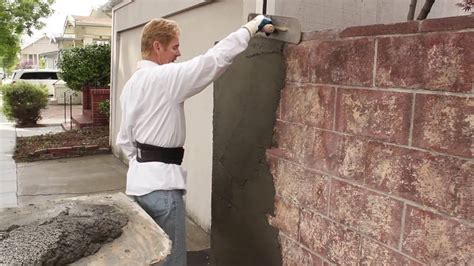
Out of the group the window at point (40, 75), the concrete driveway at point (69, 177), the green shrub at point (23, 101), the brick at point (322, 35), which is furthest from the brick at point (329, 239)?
the window at point (40, 75)

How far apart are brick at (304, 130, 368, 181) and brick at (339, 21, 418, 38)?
42cm

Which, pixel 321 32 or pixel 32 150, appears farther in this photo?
pixel 32 150

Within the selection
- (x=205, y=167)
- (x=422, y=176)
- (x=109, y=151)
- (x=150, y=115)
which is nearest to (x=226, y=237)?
(x=150, y=115)

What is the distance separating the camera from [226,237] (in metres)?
2.91

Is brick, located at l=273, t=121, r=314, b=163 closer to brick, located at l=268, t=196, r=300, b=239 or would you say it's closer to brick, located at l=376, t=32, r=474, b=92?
brick, located at l=268, t=196, r=300, b=239

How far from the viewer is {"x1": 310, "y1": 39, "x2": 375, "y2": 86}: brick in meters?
1.80

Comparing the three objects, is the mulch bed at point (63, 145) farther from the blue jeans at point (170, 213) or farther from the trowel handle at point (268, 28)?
the trowel handle at point (268, 28)

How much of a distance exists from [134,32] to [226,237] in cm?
623

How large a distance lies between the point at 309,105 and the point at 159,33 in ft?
3.38

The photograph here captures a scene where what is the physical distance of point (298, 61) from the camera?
2193 mm

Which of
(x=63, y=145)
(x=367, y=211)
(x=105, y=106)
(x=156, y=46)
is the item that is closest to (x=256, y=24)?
(x=156, y=46)

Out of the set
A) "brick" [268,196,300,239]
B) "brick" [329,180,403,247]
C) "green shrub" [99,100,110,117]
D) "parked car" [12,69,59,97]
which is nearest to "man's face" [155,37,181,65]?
"brick" [268,196,300,239]

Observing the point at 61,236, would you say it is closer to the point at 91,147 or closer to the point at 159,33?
the point at 159,33

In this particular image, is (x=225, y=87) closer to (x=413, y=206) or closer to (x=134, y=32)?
(x=413, y=206)
